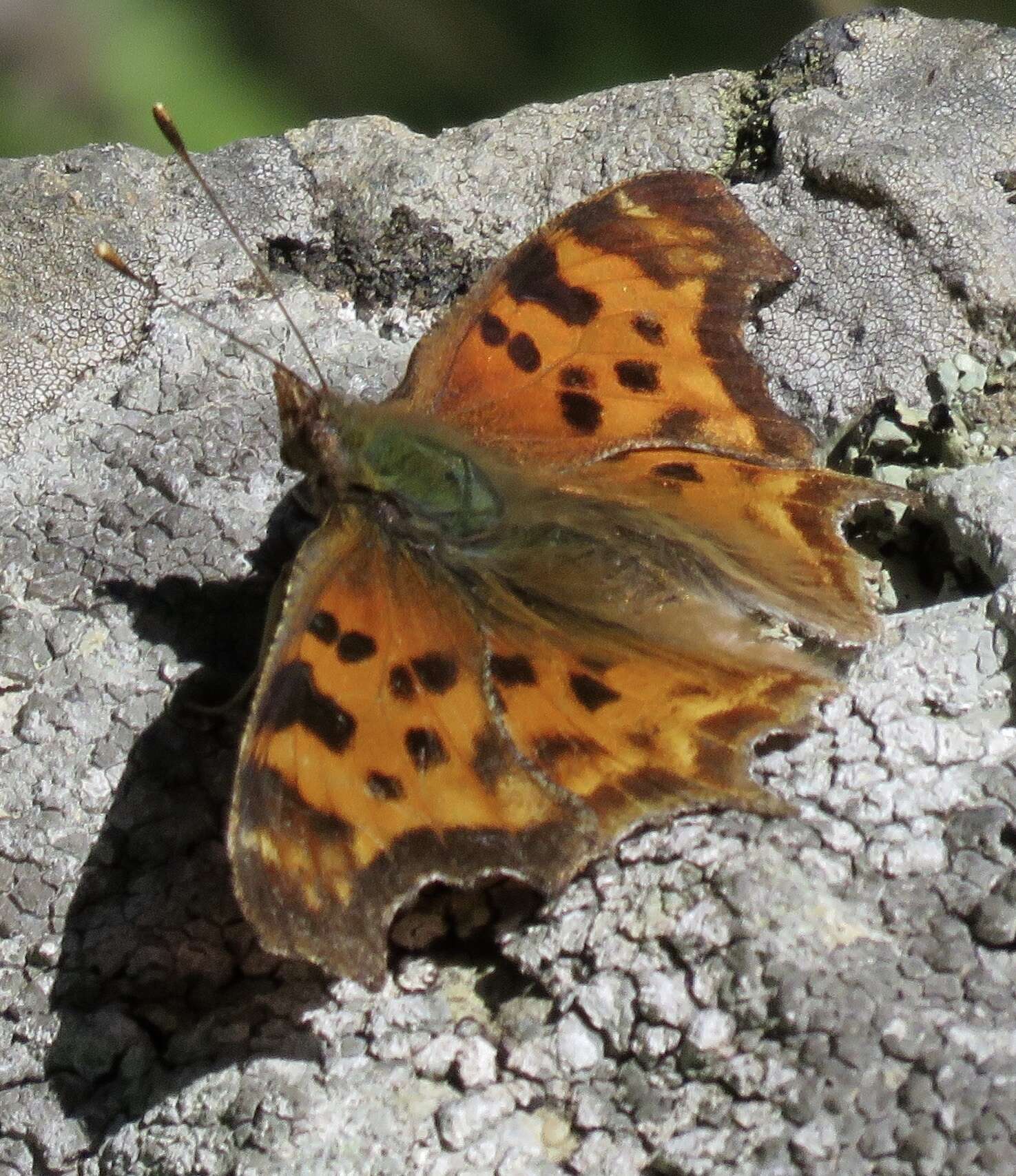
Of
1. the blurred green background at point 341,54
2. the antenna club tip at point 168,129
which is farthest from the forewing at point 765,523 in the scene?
the blurred green background at point 341,54

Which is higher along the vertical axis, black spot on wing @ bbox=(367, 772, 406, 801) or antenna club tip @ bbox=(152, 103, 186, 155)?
antenna club tip @ bbox=(152, 103, 186, 155)

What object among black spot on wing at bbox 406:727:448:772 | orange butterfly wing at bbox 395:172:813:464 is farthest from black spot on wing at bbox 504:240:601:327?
black spot on wing at bbox 406:727:448:772

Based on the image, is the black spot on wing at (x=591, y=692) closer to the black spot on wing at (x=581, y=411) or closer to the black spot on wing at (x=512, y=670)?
the black spot on wing at (x=512, y=670)

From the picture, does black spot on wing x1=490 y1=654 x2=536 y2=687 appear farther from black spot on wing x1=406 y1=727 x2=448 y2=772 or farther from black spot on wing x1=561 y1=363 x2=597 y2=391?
black spot on wing x1=561 y1=363 x2=597 y2=391

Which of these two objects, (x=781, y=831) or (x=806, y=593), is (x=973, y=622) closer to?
(x=806, y=593)

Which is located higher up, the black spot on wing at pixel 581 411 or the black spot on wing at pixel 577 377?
the black spot on wing at pixel 577 377

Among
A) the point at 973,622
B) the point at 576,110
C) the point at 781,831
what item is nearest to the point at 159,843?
the point at 781,831

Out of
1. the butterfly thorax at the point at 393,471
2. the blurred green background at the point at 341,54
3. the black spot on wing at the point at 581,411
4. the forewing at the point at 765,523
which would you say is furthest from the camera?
the blurred green background at the point at 341,54

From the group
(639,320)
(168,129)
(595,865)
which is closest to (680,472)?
(639,320)
